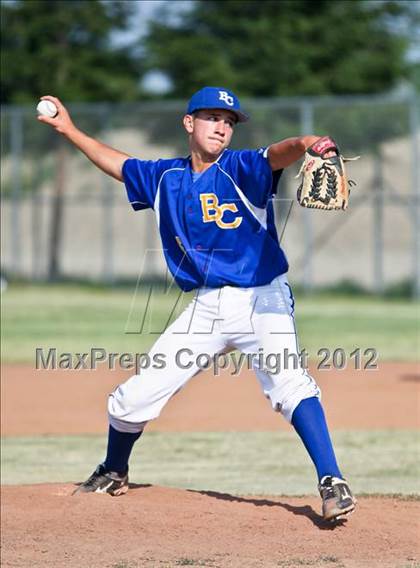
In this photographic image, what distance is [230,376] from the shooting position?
37.2ft

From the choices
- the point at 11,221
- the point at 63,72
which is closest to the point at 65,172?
the point at 11,221

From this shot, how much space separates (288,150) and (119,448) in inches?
71.4

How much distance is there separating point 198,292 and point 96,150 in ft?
3.15

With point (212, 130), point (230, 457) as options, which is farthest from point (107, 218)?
point (212, 130)

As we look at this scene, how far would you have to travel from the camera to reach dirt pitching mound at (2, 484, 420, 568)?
15.0ft

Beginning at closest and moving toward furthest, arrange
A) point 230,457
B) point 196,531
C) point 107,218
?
point 196,531 < point 230,457 < point 107,218

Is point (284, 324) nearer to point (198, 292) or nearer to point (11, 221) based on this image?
point (198, 292)

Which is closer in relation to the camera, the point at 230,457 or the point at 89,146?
the point at 89,146

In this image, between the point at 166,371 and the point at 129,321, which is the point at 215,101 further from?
the point at 129,321

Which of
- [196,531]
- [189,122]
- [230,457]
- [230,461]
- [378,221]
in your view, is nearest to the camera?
[196,531]

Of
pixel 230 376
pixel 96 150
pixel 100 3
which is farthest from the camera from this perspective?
pixel 100 3

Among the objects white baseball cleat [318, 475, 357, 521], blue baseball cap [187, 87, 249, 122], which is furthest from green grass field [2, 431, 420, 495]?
blue baseball cap [187, 87, 249, 122]

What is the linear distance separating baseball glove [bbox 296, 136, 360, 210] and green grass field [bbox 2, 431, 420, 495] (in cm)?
210

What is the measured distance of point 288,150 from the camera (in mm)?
4766
